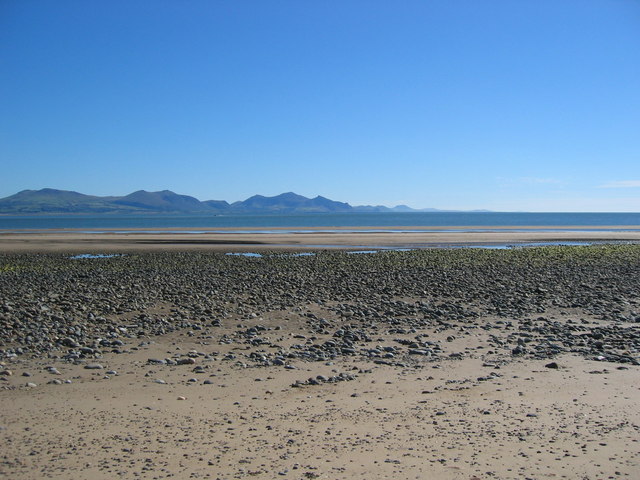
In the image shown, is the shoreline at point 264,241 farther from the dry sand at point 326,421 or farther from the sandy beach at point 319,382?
the dry sand at point 326,421

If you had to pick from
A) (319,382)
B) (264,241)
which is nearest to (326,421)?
(319,382)

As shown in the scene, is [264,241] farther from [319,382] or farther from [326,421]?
[326,421]

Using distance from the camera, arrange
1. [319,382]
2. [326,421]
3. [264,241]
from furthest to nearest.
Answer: [264,241]
[319,382]
[326,421]

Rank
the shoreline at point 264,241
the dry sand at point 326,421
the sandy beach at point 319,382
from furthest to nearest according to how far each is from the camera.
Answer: the shoreline at point 264,241 < the sandy beach at point 319,382 < the dry sand at point 326,421

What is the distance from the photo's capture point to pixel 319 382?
9648 mm

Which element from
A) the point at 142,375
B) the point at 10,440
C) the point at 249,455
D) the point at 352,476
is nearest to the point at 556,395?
the point at 352,476

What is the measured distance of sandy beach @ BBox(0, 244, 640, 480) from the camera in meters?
6.58

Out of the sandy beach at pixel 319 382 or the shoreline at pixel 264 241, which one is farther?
the shoreline at pixel 264 241

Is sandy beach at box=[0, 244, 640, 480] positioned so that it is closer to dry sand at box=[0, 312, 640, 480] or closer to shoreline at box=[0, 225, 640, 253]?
dry sand at box=[0, 312, 640, 480]

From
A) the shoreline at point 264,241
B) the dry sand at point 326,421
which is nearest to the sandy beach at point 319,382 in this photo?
the dry sand at point 326,421

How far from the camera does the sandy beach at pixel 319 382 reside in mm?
6582

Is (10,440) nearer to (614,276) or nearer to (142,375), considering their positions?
(142,375)

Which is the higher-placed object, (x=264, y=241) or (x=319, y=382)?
(x=264, y=241)

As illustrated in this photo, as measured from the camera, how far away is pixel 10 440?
278 inches
